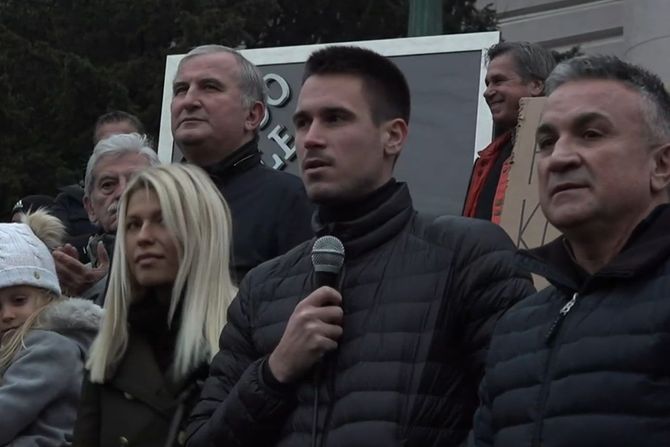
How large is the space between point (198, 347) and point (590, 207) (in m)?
1.55

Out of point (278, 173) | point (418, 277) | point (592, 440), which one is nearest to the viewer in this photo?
point (592, 440)

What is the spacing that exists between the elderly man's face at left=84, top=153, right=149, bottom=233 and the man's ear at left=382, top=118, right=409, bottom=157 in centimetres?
245

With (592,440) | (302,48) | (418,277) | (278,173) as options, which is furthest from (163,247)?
(302,48)

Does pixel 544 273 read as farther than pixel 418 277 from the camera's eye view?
No

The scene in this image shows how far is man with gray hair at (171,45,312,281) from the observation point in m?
5.15

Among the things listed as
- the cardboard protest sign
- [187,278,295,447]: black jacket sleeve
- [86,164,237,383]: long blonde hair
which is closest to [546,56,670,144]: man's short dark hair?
[187,278,295,447]: black jacket sleeve

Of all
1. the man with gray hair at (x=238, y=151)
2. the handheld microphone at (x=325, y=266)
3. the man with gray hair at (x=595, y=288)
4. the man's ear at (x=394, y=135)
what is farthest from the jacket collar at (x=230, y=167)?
the man with gray hair at (x=595, y=288)

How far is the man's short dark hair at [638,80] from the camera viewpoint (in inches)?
136

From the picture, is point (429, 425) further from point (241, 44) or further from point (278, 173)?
point (241, 44)

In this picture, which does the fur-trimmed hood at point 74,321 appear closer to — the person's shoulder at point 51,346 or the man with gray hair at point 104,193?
the person's shoulder at point 51,346

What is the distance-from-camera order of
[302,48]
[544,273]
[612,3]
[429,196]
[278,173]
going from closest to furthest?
[544,273]
[278,173]
[429,196]
[302,48]
[612,3]

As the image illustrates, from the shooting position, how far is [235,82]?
18.2 feet

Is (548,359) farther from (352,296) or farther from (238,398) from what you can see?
(238,398)

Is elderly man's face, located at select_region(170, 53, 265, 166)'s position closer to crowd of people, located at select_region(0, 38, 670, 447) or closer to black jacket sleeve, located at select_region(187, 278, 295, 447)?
crowd of people, located at select_region(0, 38, 670, 447)
